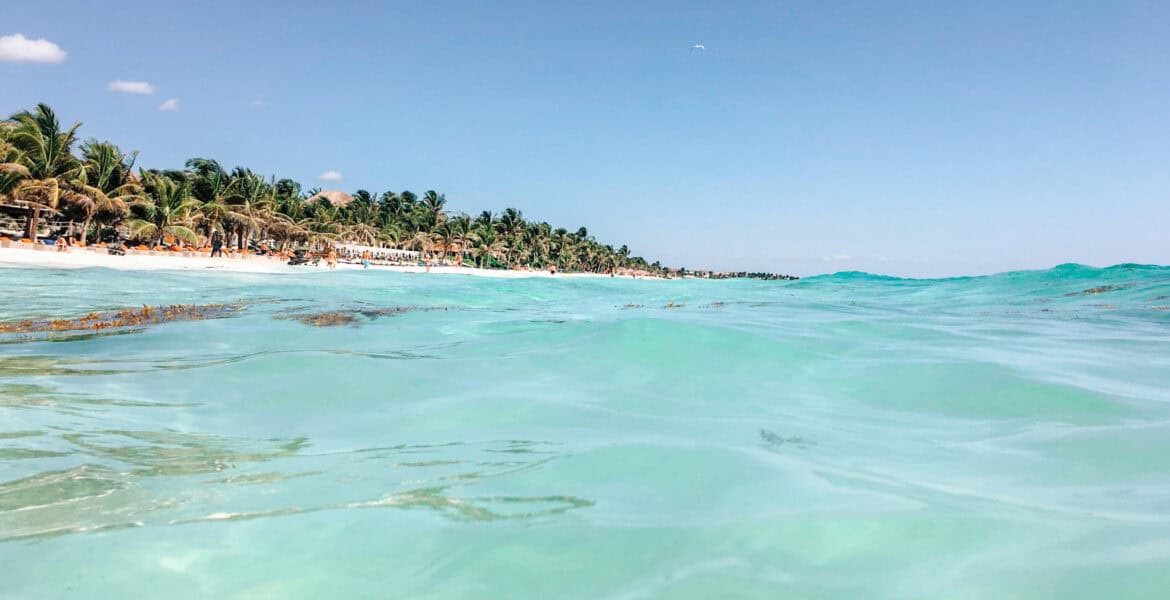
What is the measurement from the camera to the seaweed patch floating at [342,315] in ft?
29.0

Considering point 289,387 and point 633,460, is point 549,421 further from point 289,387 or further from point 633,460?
point 289,387

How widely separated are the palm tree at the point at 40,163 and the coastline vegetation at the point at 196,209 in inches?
2.0

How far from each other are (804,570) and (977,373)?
4.00m

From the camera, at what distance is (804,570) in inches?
79.9

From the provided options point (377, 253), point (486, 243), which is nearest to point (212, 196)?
point (377, 253)

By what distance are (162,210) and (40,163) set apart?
7.33 m

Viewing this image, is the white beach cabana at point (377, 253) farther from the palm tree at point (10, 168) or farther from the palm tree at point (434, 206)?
the palm tree at point (10, 168)

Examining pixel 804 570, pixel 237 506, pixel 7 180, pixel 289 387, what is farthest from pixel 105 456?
pixel 7 180

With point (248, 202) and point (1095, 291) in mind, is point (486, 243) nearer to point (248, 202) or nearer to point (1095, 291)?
point (248, 202)

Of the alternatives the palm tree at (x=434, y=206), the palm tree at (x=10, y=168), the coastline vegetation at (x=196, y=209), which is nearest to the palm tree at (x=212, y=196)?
the coastline vegetation at (x=196, y=209)

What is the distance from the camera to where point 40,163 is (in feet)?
105

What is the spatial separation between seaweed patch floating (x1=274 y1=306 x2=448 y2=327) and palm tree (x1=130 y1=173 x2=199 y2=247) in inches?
1398

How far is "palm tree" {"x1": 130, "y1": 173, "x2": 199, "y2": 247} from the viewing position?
38.5 meters

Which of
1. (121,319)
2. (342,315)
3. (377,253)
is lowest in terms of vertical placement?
(121,319)
